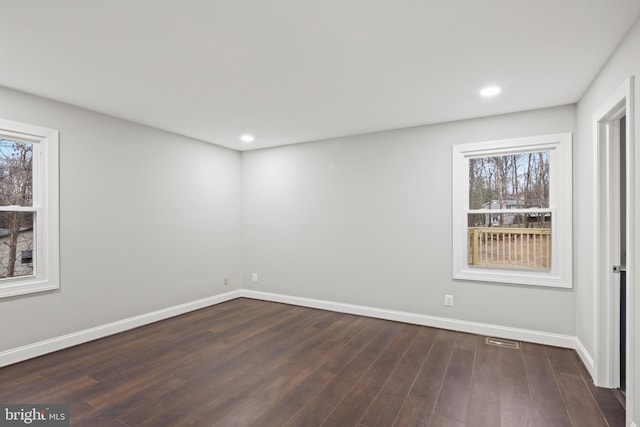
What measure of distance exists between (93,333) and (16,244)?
1.14 meters

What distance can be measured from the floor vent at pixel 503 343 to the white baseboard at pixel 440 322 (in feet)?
0.27

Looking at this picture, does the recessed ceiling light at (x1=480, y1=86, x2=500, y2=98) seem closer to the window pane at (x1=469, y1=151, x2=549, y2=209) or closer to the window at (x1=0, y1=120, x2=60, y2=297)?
the window pane at (x1=469, y1=151, x2=549, y2=209)

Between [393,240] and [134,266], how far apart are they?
317cm

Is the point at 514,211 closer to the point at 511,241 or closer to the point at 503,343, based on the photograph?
the point at 511,241

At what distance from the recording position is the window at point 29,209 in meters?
2.99

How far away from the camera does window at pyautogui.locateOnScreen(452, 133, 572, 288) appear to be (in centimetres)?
335

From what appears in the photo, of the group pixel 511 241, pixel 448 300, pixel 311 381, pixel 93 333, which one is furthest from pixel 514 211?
pixel 93 333

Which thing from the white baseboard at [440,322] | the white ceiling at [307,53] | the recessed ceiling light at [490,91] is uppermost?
the white ceiling at [307,53]

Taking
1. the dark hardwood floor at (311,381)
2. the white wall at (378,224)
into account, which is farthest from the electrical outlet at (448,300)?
the dark hardwood floor at (311,381)

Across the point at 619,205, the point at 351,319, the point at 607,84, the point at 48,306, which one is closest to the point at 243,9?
the point at 607,84

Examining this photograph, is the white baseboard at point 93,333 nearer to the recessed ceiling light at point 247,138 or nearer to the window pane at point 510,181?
the recessed ceiling light at point 247,138

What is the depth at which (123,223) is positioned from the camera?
Result: 3.79m

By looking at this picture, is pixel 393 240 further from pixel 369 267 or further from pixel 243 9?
pixel 243 9

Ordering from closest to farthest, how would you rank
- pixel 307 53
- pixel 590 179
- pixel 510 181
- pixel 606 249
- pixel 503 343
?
pixel 307 53
pixel 606 249
pixel 590 179
pixel 503 343
pixel 510 181
